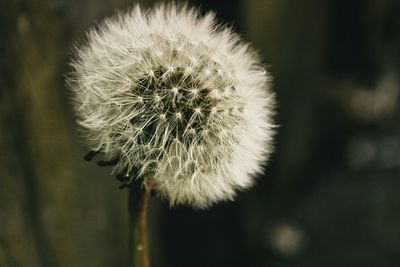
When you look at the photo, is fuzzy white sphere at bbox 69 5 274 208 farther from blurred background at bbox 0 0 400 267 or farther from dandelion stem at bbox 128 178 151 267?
blurred background at bbox 0 0 400 267

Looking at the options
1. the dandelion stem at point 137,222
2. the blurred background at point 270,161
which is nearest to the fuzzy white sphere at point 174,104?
the dandelion stem at point 137,222

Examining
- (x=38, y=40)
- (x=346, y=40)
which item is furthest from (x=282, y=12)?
(x=38, y=40)

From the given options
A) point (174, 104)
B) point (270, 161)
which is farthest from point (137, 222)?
point (270, 161)

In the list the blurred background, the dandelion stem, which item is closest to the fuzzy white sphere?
the dandelion stem

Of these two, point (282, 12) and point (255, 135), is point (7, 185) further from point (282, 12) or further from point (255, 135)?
point (282, 12)

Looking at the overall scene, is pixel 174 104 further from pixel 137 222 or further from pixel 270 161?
pixel 270 161
